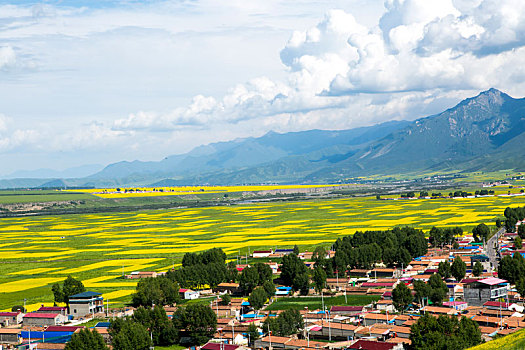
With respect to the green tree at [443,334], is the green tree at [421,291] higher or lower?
higher

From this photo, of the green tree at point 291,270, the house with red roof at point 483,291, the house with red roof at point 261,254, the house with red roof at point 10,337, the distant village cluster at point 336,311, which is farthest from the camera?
the house with red roof at point 261,254

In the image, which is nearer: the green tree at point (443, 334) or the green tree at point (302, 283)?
the green tree at point (443, 334)

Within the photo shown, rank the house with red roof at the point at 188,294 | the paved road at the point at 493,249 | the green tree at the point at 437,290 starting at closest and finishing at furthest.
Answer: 1. the green tree at the point at 437,290
2. the house with red roof at the point at 188,294
3. the paved road at the point at 493,249

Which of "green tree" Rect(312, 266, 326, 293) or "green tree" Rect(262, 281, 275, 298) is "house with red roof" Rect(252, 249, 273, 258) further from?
"green tree" Rect(262, 281, 275, 298)

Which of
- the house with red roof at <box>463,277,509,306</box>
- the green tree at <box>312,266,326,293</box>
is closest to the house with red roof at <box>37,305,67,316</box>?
the green tree at <box>312,266,326,293</box>

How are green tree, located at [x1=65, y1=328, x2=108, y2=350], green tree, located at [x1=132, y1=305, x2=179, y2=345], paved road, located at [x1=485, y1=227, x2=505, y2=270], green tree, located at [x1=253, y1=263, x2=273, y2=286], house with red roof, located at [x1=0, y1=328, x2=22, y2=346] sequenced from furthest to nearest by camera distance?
paved road, located at [x1=485, y1=227, x2=505, y2=270] → green tree, located at [x1=253, y1=263, x2=273, y2=286] → house with red roof, located at [x1=0, y1=328, x2=22, y2=346] → green tree, located at [x1=132, y1=305, x2=179, y2=345] → green tree, located at [x1=65, y1=328, x2=108, y2=350]

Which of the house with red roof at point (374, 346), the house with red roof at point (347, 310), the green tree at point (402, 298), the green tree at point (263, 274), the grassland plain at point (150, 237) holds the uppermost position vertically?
the grassland plain at point (150, 237)

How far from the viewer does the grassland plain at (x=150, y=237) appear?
92.3 meters

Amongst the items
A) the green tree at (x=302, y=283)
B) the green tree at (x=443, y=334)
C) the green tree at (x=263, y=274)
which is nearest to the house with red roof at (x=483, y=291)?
the green tree at (x=443, y=334)

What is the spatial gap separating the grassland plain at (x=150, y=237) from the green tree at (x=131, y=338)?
21316 mm

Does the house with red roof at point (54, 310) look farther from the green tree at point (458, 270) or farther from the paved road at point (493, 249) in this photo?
the paved road at point (493, 249)

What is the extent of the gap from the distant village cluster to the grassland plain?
7.93 metres

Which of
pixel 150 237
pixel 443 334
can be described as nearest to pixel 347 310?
pixel 443 334

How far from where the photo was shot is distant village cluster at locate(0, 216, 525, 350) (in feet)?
185
